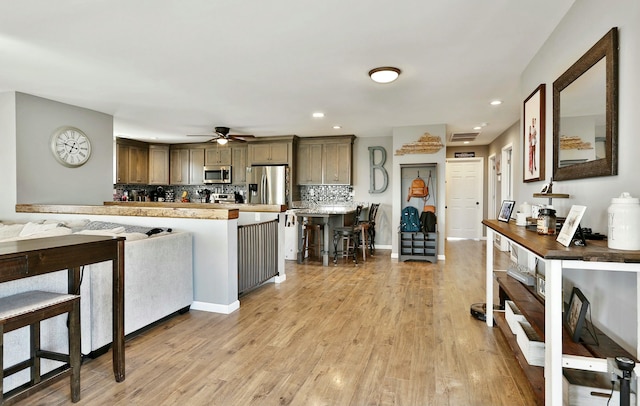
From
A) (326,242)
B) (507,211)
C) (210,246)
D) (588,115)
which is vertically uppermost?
(588,115)

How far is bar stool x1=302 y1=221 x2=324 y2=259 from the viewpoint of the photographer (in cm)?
595

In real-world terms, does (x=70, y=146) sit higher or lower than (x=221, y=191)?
higher

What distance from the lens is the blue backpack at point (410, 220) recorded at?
233 inches

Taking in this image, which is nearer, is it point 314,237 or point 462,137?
point 314,237

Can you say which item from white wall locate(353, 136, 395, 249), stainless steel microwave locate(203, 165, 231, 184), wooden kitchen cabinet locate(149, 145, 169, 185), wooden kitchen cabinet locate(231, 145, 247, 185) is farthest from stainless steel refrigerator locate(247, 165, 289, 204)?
wooden kitchen cabinet locate(149, 145, 169, 185)

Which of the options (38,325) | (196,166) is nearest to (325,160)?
(196,166)

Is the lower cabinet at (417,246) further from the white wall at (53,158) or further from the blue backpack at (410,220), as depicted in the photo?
the white wall at (53,158)

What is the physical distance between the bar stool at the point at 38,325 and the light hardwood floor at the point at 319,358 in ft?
0.58

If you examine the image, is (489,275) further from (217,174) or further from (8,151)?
(217,174)

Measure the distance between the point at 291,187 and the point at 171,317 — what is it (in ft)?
14.2

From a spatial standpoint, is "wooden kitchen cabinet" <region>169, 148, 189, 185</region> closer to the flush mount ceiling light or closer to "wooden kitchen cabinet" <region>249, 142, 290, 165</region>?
"wooden kitchen cabinet" <region>249, 142, 290, 165</region>

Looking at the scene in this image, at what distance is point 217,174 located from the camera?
26.2 ft

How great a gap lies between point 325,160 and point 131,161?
14.4ft

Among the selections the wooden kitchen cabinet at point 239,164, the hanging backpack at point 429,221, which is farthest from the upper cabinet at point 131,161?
the hanging backpack at point 429,221
